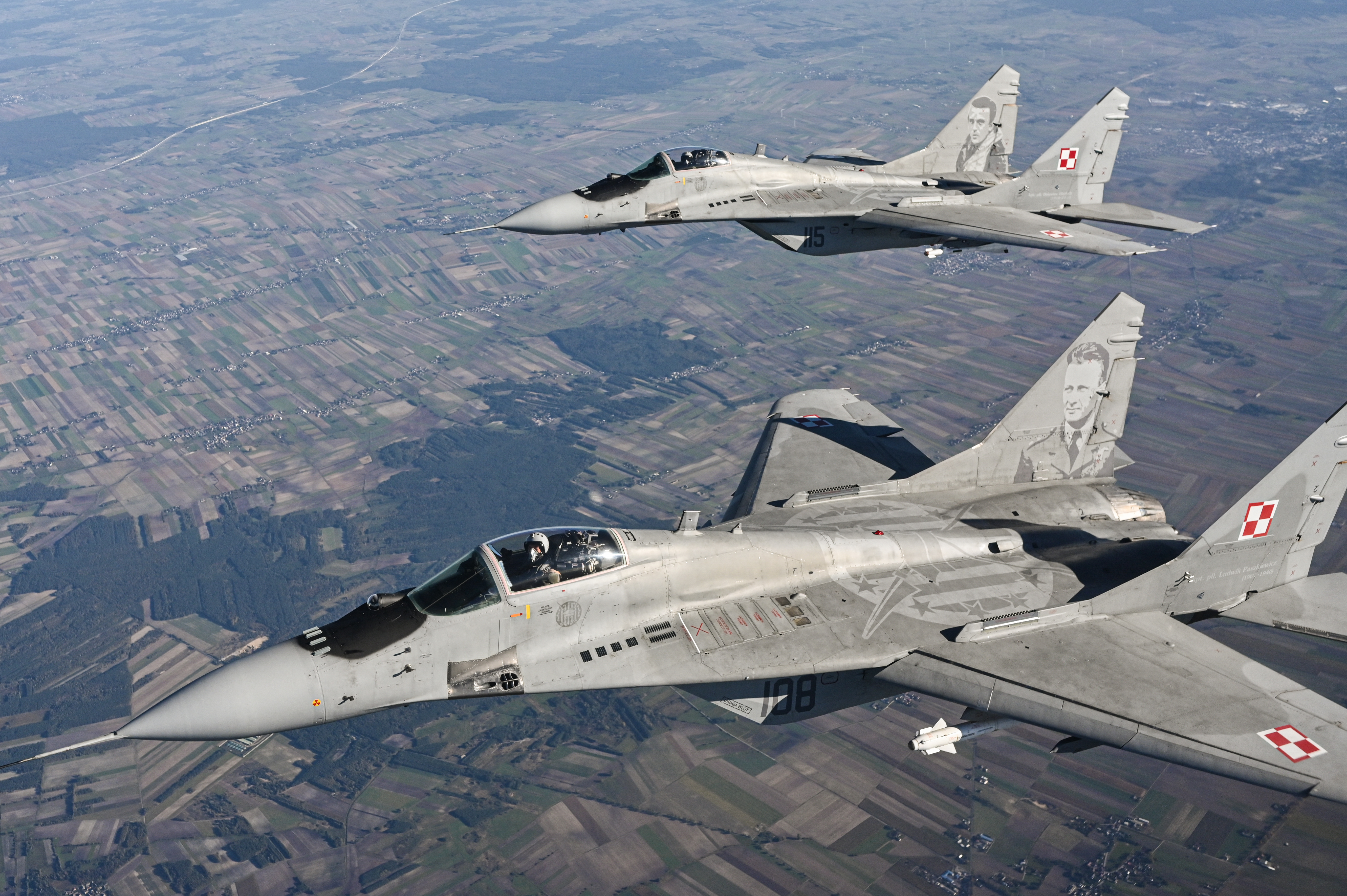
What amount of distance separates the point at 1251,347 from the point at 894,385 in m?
47.1

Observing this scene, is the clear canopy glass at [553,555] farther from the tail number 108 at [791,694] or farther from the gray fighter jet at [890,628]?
the tail number 108 at [791,694]

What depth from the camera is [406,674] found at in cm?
1950

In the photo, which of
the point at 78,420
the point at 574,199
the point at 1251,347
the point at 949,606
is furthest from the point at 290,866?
Answer: the point at 1251,347

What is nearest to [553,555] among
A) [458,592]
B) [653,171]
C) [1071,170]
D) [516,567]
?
[516,567]

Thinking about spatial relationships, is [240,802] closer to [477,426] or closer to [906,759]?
[906,759]

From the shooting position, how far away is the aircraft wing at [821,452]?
27891 millimetres

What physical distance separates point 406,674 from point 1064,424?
18959mm

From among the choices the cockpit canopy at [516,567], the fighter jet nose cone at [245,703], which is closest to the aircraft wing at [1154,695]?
the cockpit canopy at [516,567]

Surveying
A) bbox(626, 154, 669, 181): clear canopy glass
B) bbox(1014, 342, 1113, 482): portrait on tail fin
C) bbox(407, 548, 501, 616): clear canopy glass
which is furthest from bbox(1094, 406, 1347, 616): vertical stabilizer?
bbox(626, 154, 669, 181): clear canopy glass

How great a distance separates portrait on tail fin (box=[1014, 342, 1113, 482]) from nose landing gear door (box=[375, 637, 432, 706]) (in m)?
17.2

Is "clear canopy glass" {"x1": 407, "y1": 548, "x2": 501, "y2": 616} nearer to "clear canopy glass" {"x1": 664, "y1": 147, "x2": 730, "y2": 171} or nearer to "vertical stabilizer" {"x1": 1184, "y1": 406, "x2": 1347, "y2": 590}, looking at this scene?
"vertical stabilizer" {"x1": 1184, "y1": 406, "x2": 1347, "y2": 590}

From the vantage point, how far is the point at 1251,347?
130 m

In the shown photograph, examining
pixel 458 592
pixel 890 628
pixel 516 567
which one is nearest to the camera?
pixel 458 592

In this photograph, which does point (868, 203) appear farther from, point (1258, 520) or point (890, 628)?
point (890, 628)
